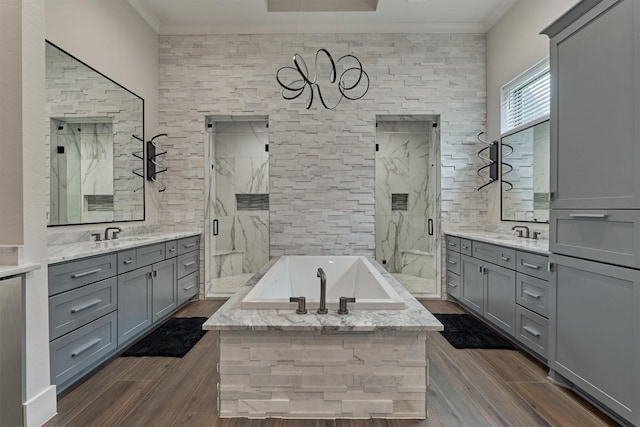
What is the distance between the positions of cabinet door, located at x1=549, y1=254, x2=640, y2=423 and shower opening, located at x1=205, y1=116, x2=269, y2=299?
4236 mm

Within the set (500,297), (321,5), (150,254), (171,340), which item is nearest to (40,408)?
(171,340)

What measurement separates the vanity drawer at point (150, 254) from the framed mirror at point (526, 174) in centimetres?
367

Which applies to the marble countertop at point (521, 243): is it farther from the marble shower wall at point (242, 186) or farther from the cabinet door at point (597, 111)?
the marble shower wall at point (242, 186)

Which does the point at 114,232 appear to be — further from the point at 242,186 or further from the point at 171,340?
the point at 242,186

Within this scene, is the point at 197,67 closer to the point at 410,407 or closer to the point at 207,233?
the point at 207,233

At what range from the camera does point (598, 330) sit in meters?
1.76

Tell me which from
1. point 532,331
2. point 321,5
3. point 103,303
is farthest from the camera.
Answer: point 321,5

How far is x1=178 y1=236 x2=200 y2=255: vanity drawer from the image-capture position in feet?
11.6

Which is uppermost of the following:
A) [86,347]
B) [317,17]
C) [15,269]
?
[317,17]

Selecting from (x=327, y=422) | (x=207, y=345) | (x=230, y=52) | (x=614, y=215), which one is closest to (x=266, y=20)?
(x=230, y=52)

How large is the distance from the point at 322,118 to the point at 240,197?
85.8 inches

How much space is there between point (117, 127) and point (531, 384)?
4149 millimetres

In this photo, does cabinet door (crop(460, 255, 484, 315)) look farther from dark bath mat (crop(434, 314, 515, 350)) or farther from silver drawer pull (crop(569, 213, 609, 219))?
silver drawer pull (crop(569, 213, 609, 219))

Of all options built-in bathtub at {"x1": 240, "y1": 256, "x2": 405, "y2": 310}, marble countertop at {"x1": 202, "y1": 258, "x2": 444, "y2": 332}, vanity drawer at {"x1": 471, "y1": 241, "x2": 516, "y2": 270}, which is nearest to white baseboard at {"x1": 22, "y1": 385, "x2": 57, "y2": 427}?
marble countertop at {"x1": 202, "y1": 258, "x2": 444, "y2": 332}
